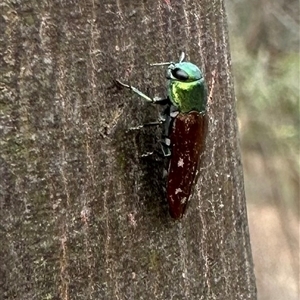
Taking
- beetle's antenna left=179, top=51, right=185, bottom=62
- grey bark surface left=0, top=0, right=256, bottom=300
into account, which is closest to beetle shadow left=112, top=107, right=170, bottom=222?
grey bark surface left=0, top=0, right=256, bottom=300

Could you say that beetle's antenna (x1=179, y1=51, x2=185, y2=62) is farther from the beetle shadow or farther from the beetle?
the beetle shadow

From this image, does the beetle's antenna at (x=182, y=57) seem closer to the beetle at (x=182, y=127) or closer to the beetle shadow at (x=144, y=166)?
the beetle at (x=182, y=127)

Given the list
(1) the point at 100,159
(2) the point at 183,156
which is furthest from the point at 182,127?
(1) the point at 100,159

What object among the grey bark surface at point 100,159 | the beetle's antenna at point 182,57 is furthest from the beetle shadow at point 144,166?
the beetle's antenna at point 182,57

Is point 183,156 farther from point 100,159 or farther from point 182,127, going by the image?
point 100,159

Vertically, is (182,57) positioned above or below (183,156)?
above

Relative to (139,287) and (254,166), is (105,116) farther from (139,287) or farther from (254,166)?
(254,166)

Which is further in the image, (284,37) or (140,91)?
(284,37)

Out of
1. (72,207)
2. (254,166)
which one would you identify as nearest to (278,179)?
(254,166)
